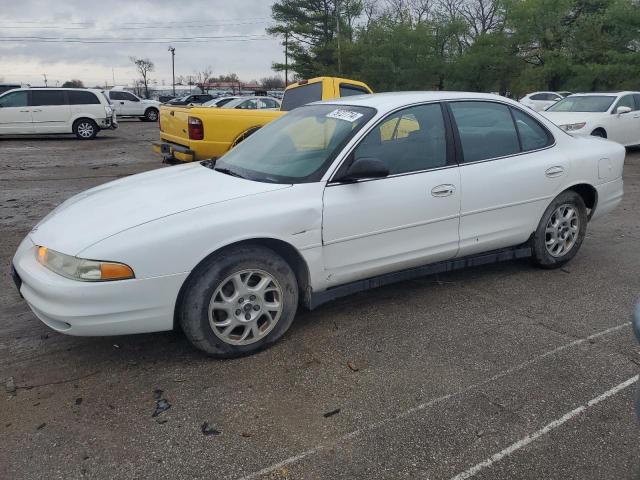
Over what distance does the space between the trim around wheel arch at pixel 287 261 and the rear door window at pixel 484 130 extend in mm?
1547

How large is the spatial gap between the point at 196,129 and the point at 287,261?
564cm

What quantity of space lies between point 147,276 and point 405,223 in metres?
1.77

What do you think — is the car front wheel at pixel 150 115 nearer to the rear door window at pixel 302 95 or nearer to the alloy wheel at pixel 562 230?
the rear door window at pixel 302 95

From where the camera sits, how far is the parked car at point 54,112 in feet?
55.4

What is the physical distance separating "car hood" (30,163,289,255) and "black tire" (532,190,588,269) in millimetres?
2414

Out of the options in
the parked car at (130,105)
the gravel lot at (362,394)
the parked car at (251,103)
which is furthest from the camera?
the parked car at (130,105)

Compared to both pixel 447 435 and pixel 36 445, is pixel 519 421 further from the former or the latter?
pixel 36 445

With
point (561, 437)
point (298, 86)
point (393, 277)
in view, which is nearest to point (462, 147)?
point (393, 277)

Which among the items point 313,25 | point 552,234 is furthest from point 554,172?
point 313,25

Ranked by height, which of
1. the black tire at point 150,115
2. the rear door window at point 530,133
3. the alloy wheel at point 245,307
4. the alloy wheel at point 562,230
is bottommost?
the alloy wheel at point 245,307

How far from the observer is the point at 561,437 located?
8.45 feet

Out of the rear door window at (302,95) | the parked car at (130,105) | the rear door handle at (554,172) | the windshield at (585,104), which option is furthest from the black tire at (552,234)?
the parked car at (130,105)

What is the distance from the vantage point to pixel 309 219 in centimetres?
339

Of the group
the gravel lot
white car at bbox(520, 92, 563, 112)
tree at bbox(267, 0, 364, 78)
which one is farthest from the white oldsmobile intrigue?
tree at bbox(267, 0, 364, 78)
